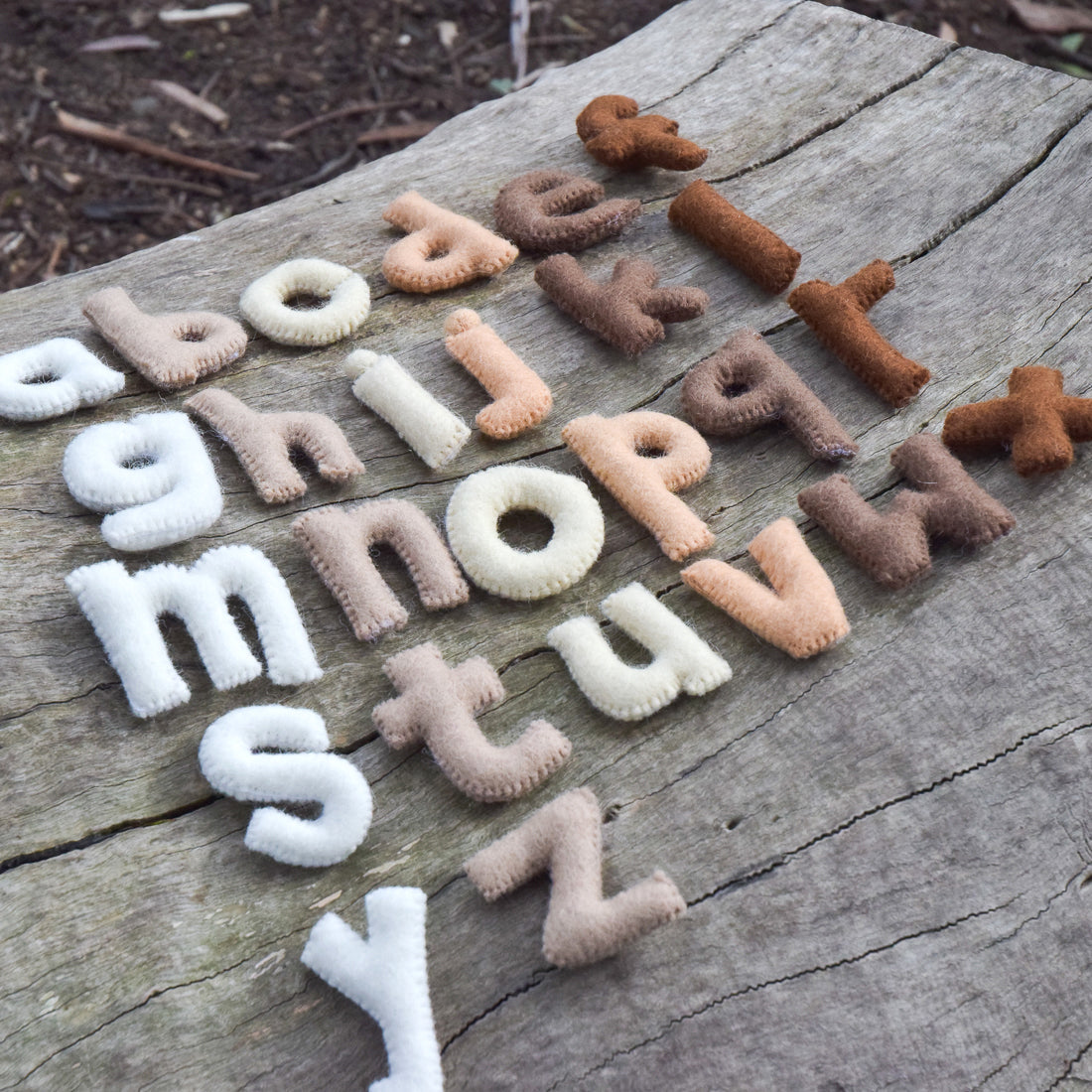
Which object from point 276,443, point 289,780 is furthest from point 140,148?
point 289,780

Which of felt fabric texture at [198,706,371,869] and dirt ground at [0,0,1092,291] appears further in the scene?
dirt ground at [0,0,1092,291]

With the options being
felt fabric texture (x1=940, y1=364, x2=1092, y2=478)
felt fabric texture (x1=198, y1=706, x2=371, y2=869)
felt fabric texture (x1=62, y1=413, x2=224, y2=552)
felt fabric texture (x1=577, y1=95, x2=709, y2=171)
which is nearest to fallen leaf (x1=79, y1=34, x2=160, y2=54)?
felt fabric texture (x1=577, y1=95, x2=709, y2=171)

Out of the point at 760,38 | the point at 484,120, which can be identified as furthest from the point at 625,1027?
the point at 760,38

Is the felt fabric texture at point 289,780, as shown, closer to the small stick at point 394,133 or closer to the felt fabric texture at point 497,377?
the felt fabric texture at point 497,377

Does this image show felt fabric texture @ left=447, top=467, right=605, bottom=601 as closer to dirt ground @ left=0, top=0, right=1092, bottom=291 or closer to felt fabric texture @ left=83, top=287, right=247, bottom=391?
felt fabric texture @ left=83, top=287, right=247, bottom=391

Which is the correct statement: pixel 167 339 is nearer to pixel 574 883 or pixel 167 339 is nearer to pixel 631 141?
pixel 631 141

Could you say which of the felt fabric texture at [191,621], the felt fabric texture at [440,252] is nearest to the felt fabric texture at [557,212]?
the felt fabric texture at [440,252]
